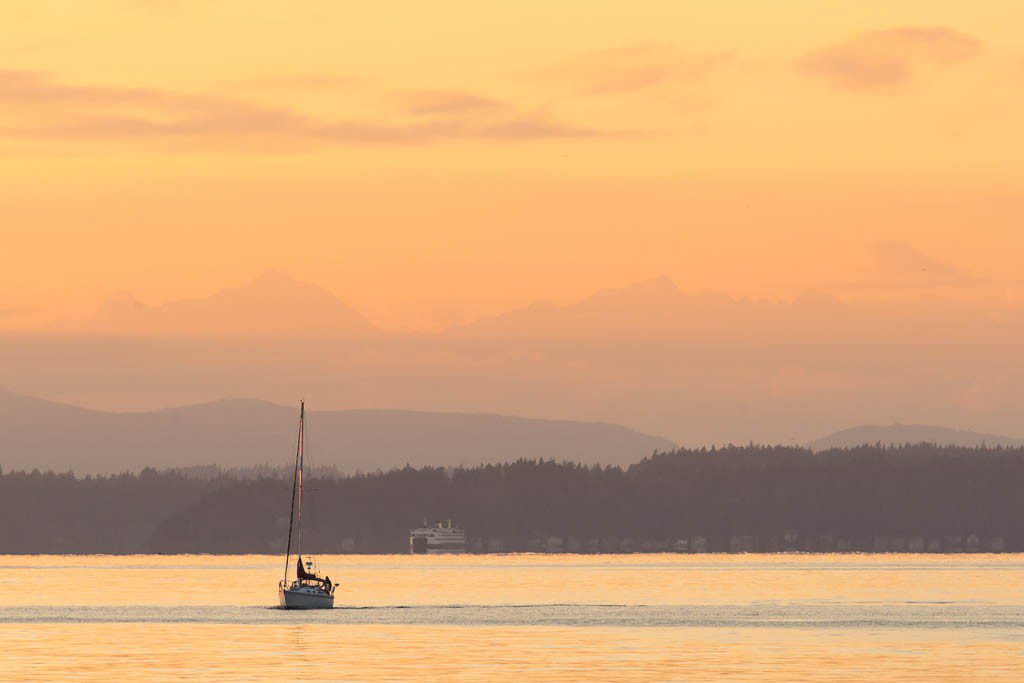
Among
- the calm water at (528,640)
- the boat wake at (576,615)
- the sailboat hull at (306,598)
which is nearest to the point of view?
the calm water at (528,640)

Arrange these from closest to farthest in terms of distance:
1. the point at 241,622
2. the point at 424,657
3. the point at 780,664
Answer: the point at 780,664 < the point at 424,657 < the point at 241,622

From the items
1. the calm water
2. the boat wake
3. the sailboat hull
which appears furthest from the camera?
the sailboat hull

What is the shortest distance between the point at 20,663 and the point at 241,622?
4334 cm

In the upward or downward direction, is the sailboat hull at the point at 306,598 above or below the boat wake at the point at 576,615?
above

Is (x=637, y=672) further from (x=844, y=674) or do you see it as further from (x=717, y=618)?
(x=717, y=618)

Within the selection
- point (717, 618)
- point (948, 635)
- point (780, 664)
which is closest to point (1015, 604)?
point (717, 618)

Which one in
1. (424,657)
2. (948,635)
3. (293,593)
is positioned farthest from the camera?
(293,593)

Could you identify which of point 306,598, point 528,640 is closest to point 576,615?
point 306,598

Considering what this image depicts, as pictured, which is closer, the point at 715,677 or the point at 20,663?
the point at 715,677

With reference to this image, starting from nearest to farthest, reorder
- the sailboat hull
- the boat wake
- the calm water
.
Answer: the calm water < the boat wake < the sailboat hull

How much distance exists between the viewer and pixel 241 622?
151250mm

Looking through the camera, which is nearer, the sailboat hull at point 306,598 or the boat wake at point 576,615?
the boat wake at point 576,615

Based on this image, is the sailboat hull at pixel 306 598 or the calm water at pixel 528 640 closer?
the calm water at pixel 528 640

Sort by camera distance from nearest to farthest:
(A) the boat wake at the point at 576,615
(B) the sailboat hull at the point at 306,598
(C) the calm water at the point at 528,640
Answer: (C) the calm water at the point at 528,640 < (A) the boat wake at the point at 576,615 < (B) the sailboat hull at the point at 306,598
